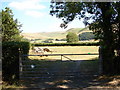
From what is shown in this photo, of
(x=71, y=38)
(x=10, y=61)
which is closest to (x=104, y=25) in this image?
(x=10, y=61)

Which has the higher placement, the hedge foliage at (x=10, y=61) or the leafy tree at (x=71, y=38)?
the leafy tree at (x=71, y=38)

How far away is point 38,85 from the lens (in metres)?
7.00

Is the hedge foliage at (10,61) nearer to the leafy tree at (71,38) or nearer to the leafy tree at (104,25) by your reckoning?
the leafy tree at (104,25)

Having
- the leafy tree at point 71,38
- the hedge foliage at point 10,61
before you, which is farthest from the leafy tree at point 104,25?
the leafy tree at point 71,38

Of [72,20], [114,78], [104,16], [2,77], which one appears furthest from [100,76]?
[2,77]

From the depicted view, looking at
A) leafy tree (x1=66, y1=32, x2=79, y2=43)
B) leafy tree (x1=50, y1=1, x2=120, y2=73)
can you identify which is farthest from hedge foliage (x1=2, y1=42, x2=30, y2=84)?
leafy tree (x1=66, y1=32, x2=79, y2=43)

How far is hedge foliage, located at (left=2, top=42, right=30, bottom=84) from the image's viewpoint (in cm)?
747

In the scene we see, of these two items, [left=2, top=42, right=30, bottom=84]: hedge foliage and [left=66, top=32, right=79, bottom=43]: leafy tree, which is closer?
[left=2, top=42, right=30, bottom=84]: hedge foliage

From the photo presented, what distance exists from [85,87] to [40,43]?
116 feet

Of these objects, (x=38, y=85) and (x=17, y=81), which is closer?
(x=38, y=85)

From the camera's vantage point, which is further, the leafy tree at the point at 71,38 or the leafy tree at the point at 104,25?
the leafy tree at the point at 71,38

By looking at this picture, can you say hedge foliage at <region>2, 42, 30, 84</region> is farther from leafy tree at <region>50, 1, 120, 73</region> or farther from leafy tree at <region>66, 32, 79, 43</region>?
leafy tree at <region>66, 32, 79, 43</region>

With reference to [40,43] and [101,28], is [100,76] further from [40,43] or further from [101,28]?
[40,43]

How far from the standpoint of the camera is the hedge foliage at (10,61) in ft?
24.5
